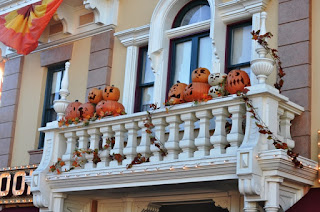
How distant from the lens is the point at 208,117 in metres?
10.1

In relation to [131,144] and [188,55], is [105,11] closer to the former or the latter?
[188,55]

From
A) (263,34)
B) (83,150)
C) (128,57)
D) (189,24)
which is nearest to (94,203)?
(83,150)

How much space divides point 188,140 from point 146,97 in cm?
323

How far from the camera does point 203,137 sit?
998 cm

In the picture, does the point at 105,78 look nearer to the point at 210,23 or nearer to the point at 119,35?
the point at 119,35

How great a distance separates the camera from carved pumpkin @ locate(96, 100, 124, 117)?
455 inches

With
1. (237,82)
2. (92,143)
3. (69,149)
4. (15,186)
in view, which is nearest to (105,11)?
(69,149)

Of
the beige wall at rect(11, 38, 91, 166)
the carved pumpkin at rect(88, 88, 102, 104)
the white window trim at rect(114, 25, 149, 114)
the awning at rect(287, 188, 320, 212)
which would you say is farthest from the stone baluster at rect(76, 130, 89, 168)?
the awning at rect(287, 188, 320, 212)

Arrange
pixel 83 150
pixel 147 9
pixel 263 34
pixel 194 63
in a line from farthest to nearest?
pixel 147 9
pixel 194 63
pixel 83 150
pixel 263 34

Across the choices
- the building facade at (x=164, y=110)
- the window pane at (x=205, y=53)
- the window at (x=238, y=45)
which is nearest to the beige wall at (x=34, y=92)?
the building facade at (x=164, y=110)

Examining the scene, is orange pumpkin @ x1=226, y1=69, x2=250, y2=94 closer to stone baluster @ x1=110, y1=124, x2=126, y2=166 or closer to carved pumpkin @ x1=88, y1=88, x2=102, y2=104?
stone baluster @ x1=110, y1=124, x2=126, y2=166

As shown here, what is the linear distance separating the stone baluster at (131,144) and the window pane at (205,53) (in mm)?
2088

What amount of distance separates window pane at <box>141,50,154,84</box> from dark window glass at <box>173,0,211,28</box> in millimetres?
940

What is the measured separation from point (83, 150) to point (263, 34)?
390 centimetres
